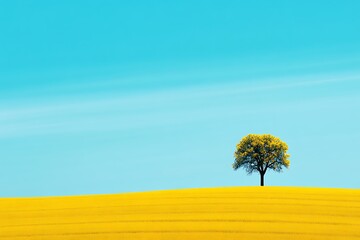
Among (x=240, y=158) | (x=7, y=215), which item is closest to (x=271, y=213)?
(x=7, y=215)

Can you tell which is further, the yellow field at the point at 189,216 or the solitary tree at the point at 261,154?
the solitary tree at the point at 261,154

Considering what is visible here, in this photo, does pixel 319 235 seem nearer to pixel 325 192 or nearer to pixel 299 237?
pixel 299 237

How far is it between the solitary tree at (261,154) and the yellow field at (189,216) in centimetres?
1714

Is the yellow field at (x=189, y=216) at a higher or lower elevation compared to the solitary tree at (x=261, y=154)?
lower

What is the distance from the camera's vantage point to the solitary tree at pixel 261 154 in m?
44.4

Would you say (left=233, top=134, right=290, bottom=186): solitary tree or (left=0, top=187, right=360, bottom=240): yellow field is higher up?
(left=233, top=134, right=290, bottom=186): solitary tree

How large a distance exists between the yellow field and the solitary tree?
17.1m

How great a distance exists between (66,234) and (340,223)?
30.0ft

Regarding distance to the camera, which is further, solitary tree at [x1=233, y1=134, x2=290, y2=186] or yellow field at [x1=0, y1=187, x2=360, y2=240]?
solitary tree at [x1=233, y1=134, x2=290, y2=186]

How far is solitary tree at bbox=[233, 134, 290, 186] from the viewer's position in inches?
1747

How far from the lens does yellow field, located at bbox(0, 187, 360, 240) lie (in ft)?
57.5

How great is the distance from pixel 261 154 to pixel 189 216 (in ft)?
82.1

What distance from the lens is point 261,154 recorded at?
145 feet

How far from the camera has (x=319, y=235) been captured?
17.1 m
